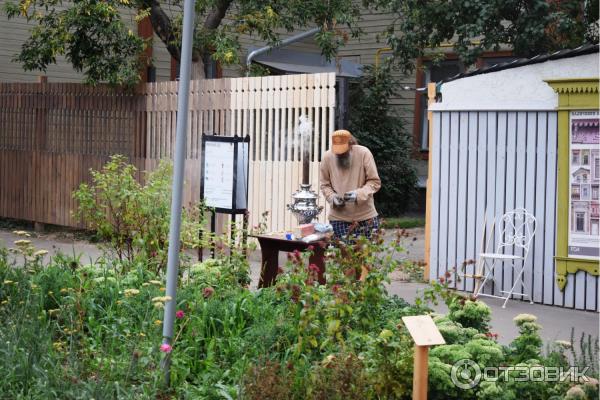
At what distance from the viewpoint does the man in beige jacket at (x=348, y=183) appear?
1061cm

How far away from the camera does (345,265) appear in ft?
21.9

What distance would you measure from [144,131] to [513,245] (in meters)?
7.26

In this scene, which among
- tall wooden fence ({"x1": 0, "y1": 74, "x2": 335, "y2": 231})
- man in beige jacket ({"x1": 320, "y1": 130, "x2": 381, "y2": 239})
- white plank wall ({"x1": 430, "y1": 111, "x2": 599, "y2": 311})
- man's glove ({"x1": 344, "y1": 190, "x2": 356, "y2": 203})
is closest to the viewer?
man's glove ({"x1": 344, "y1": 190, "x2": 356, "y2": 203})

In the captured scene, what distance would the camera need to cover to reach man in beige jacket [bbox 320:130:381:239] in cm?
1061

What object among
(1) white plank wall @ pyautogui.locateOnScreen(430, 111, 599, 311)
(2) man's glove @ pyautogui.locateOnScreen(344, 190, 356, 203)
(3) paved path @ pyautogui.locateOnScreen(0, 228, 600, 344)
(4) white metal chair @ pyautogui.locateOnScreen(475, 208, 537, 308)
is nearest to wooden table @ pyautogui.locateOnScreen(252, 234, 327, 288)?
(2) man's glove @ pyautogui.locateOnScreen(344, 190, 356, 203)

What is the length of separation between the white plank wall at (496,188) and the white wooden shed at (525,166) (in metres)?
0.01

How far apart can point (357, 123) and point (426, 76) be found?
3.02 meters

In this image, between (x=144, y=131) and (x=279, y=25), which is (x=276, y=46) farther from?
(x=144, y=131)

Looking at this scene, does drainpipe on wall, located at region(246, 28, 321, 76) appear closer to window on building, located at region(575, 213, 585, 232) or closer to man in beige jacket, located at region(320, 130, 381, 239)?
man in beige jacket, located at region(320, 130, 381, 239)

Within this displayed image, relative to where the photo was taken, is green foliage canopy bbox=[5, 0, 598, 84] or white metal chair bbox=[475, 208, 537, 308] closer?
white metal chair bbox=[475, 208, 537, 308]

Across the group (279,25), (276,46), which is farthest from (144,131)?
(276,46)

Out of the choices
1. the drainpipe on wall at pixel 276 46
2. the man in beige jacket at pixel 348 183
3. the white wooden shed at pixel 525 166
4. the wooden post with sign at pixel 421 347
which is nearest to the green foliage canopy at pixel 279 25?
the drainpipe on wall at pixel 276 46

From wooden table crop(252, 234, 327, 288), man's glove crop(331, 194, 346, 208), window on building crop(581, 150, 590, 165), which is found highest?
window on building crop(581, 150, 590, 165)

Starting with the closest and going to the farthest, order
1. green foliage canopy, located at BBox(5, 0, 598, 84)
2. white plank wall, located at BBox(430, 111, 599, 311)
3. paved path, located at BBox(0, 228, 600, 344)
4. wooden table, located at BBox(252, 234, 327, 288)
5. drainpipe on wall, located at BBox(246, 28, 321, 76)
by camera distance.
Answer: paved path, located at BBox(0, 228, 600, 344)
wooden table, located at BBox(252, 234, 327, 288)
white plank wall, located at BBox(430, 111, 599, 311)
green foliage canopy, located at BBox(5, 0, 598, 84)
drainpipe on wall, located at BBox(246, 28, 321, 76)
